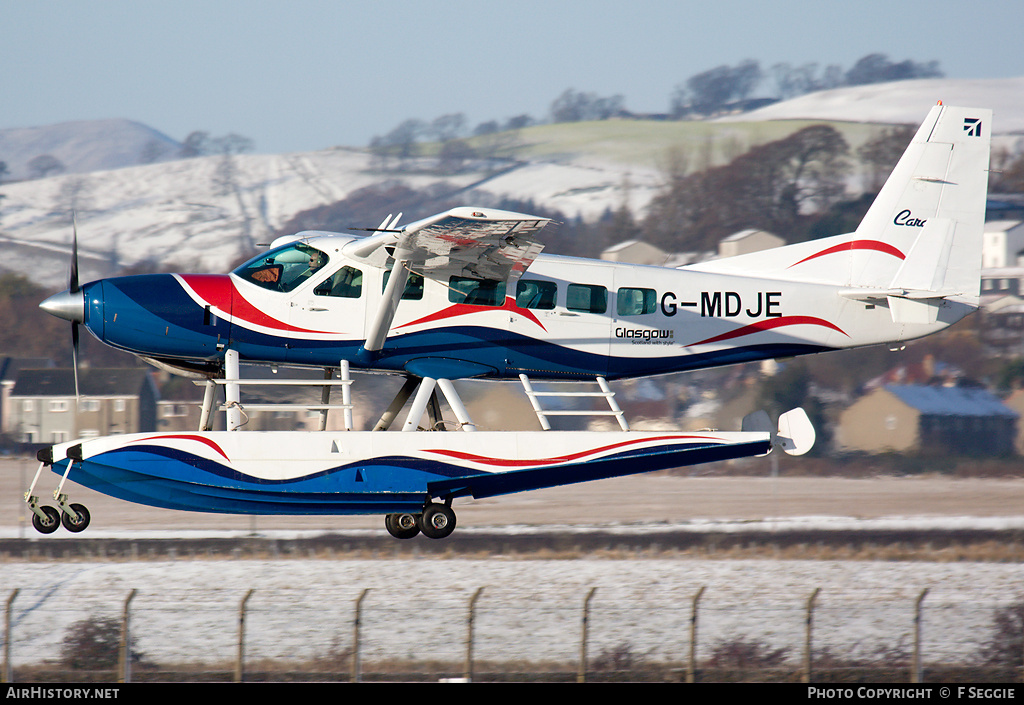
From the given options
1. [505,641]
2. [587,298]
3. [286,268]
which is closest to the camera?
[286,268]

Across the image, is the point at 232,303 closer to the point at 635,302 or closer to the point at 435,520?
the point at 435,520

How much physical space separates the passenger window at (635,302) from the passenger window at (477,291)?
1546mm

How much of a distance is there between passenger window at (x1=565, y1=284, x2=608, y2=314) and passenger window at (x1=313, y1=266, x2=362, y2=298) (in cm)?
265

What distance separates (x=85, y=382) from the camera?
3512cm

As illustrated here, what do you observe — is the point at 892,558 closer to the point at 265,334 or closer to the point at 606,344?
the point at 606,344

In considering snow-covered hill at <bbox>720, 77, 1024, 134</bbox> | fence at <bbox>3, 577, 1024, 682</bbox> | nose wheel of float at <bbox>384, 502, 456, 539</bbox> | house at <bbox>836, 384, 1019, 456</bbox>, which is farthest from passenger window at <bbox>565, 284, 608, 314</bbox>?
snow-covered hill at <bbox>720, 77, 1024, 134</bbox>

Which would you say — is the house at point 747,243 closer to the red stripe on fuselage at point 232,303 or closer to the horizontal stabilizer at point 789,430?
the horizontal stabilizer at point 789,430

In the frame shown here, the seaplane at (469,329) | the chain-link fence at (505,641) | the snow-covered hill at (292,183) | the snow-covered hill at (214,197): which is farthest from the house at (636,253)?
the seaplane at (469,329)

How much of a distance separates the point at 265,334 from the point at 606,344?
14.2ft

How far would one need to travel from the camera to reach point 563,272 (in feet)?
41.0

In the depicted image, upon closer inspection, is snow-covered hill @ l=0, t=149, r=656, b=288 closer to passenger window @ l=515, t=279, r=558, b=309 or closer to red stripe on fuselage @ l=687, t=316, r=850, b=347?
passenger window @ l=515, t=279, r=558, b=309

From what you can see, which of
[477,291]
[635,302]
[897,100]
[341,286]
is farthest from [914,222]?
[897,100]

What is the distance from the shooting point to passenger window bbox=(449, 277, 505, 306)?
12220 millimetres

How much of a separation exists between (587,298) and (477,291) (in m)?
1.43
